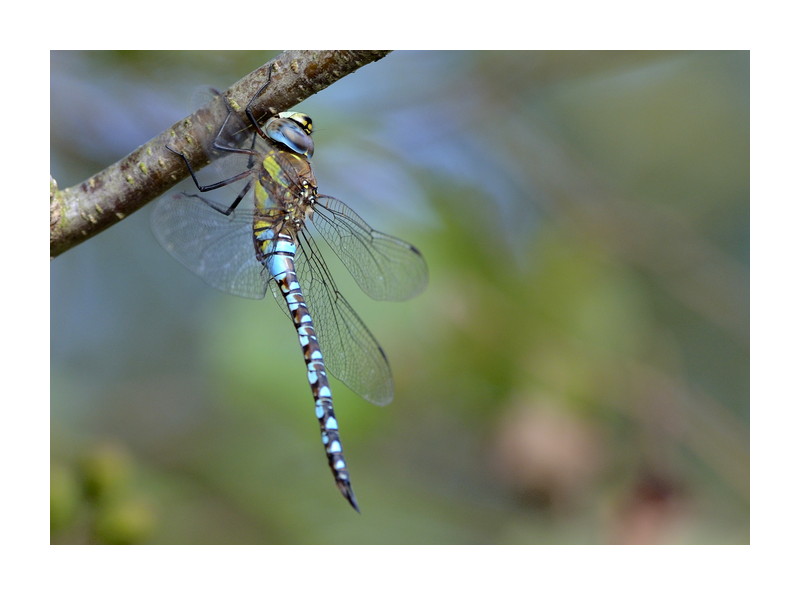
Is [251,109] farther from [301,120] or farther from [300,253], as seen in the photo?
[300,253]

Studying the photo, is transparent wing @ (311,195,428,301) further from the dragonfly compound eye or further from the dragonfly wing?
the dragonfly compound eye

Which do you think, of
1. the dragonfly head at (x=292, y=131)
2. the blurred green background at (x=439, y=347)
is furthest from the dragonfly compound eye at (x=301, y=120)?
the blurred green background at (x=439, y=347)

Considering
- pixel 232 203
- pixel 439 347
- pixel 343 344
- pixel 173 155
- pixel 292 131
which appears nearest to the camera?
pixel 173 155

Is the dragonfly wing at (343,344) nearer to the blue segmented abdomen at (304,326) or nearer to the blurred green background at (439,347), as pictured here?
the blue segmented abdomen at (304,326)

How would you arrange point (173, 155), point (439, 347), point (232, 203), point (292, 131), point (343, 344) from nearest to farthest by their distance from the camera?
point (173, 155), point (292, 131), point (232, 203), point (343, 344), point (439, 347)

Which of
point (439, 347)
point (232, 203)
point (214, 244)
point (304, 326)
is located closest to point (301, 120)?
point (232, 203)
